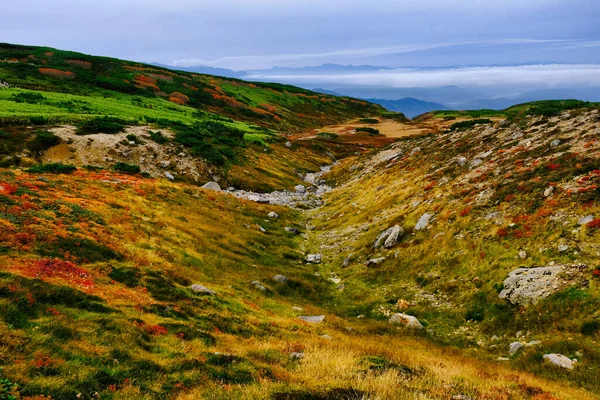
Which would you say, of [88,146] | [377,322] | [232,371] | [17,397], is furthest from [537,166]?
[88,146]

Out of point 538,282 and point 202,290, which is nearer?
point 538,282

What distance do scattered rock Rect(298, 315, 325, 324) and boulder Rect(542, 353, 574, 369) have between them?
10359 millimetres

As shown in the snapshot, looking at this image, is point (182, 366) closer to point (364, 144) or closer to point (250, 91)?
point (364, 144)

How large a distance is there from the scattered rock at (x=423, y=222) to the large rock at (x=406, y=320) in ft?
36.2

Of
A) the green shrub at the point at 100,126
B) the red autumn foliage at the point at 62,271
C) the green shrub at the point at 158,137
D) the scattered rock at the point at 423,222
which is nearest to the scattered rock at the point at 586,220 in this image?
the scattered rock at the point at 423,222

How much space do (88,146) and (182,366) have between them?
4980 centimetres

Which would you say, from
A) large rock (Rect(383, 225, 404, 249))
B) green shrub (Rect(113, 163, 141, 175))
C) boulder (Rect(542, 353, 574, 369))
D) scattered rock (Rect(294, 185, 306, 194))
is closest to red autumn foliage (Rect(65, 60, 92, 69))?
green shrub (Rect(113, 163, 141, 175))

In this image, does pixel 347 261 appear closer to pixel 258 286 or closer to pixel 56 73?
pixel 258 286

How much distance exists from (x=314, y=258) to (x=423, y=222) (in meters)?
10.4

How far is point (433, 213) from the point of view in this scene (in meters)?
30.3

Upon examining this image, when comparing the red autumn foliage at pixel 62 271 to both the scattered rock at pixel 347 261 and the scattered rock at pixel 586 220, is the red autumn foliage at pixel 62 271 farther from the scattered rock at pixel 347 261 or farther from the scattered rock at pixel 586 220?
the scattered rock at pixel 586 220

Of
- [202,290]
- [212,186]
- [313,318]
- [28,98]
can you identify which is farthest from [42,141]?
[313,318]

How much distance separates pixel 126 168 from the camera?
1860 inches

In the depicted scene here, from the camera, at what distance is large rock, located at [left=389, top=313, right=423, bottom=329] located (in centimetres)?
1916
